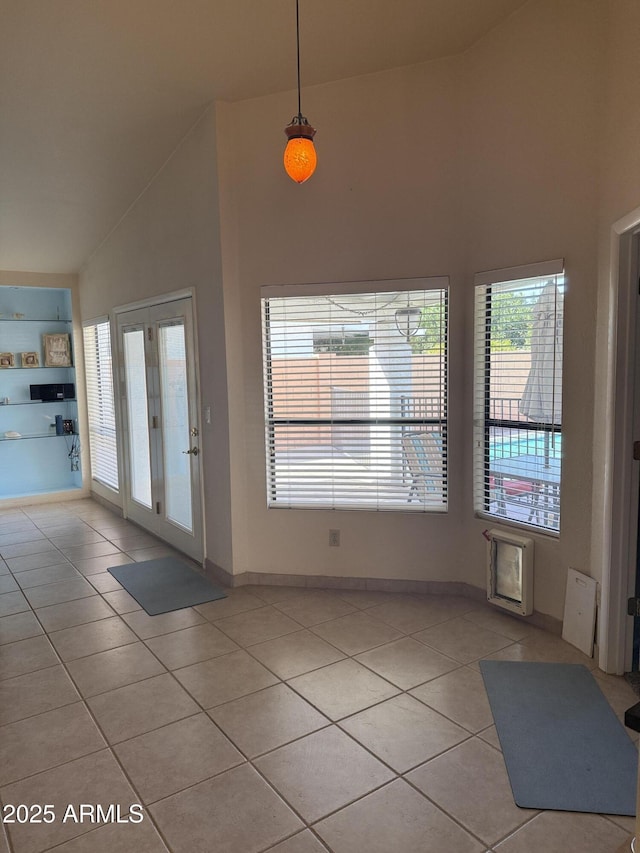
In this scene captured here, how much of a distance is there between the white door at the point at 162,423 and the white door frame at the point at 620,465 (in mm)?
2782

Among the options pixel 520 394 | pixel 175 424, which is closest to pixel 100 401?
pixel 175 424

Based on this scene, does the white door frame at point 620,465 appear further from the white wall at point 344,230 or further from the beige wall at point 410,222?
the white wall at point 344,230

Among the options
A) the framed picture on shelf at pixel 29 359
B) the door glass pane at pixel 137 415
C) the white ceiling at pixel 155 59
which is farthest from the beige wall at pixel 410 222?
the framed picture on shelf at pixel 29 359

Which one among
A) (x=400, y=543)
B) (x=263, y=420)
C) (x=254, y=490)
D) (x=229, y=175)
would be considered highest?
(x=229, y=175)

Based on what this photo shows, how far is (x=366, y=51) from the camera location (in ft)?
11.2

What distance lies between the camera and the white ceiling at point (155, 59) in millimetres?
3045

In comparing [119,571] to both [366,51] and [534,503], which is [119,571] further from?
[366,51]

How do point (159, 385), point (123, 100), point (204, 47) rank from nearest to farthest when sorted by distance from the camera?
point (204, 47) < point (123, 100) < point (159, 385)

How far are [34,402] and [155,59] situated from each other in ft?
15.1

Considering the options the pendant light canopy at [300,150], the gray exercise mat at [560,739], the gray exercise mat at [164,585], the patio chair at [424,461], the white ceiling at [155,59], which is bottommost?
the gray exercise mat at [560,739]

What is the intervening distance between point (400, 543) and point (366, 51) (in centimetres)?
295

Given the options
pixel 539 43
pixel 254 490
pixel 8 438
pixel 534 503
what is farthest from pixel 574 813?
pixel 8 438

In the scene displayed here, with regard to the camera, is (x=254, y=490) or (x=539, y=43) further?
(x=254, y=490)

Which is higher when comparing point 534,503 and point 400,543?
point 534,503
